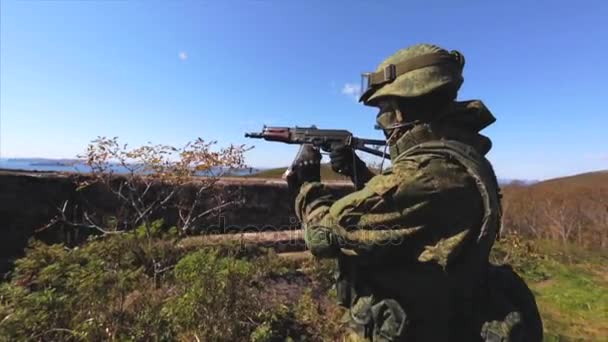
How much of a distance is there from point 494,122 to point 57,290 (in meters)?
3.38

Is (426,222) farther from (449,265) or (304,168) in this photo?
(304,168)

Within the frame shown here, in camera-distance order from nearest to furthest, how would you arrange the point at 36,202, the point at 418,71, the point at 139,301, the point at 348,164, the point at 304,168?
the point at 418,71
the point at 304,168
the point at 348,164
the point at 139,301
the point at 36,202

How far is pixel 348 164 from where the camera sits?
6.13ft

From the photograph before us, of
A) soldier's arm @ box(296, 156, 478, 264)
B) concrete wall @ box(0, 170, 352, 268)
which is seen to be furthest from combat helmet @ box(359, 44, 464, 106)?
concrete wall @ box(0, 170, 352, 268)

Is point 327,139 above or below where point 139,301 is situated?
above

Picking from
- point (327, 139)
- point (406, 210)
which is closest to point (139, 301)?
point (327, 139)

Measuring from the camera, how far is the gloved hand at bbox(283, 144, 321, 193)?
169 centimetres

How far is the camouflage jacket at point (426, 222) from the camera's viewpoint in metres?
1.29

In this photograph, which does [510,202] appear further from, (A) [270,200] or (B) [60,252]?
(B) [60,252]

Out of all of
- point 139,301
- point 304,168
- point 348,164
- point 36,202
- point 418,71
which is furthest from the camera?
point 36,202

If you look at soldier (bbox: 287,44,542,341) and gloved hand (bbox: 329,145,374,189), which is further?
gloved hand (bbox: 329,145,374,189)

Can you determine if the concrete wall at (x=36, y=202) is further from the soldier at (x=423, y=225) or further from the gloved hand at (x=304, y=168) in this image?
the soldier at (x=423, y=225)

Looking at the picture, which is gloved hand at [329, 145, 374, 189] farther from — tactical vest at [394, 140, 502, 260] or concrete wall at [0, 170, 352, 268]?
concrete wall at [0, 170, 352, 268]

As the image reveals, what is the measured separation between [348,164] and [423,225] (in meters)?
0.63
